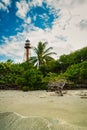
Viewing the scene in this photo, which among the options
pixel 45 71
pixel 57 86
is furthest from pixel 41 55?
pixel 57 86

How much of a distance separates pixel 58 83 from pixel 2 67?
900 centimetres

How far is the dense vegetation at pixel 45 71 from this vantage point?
17155mm

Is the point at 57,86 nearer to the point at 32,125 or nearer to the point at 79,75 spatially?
the point at 79,75

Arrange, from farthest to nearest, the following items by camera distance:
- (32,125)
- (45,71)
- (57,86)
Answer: (45,71), (57,86), (32,125)

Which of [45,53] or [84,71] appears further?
[45,53]

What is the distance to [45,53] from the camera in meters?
28.6

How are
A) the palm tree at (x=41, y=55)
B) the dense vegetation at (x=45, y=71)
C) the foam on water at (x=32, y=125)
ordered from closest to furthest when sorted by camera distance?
the foam on water at (x=32, y=125)
the dense vegetation at (x=45, y=71)
the palm tree at (x=41, y=55)

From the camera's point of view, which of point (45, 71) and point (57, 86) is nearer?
point (57, 86)

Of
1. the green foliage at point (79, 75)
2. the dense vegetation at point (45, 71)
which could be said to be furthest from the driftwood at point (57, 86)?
the green foliage at point (79, 75)

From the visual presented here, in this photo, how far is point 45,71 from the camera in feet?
85.5

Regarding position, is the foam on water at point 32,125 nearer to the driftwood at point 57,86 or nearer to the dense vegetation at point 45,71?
the driftwood at point 57,86

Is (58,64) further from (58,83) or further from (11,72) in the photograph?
(58,83)

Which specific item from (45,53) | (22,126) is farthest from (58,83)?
(45,53)

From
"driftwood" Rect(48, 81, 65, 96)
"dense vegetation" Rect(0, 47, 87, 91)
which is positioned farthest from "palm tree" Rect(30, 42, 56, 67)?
"driftwood" Rect(48, 81, 65, 96)
